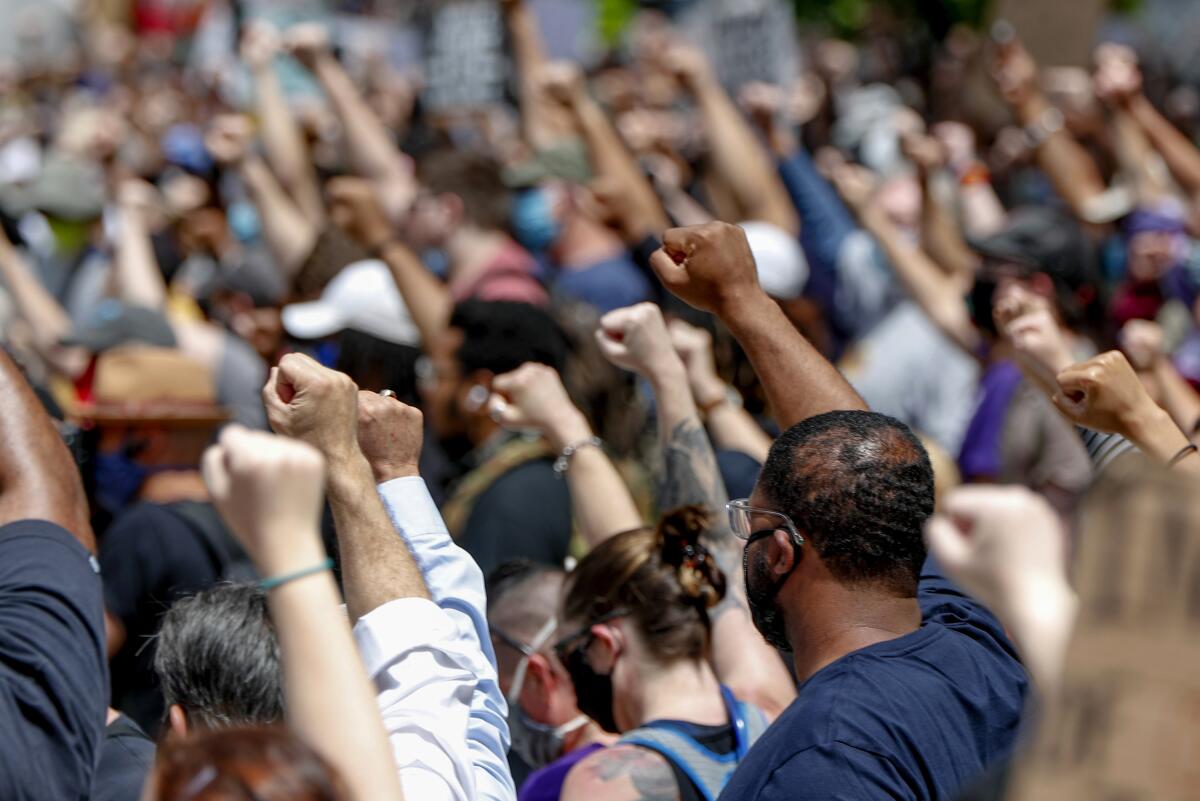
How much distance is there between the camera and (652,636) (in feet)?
10.3

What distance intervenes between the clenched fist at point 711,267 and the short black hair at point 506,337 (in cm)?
165

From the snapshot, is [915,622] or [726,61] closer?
[915,622]

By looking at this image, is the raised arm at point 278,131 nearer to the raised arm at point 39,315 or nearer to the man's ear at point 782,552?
the raised arm at point 39,315

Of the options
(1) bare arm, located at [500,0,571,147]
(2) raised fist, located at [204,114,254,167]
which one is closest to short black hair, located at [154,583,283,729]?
(2) raised fist, located at [204,114,254,167]

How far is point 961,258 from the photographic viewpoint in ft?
22.4

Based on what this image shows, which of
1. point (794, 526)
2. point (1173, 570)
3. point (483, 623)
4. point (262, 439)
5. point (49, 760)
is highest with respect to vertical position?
point (1173, 570)

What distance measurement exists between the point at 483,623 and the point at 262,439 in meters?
0.86

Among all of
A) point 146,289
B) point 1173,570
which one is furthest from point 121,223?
point 1173,570

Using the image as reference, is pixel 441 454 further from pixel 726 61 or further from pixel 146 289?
pixel 726 61

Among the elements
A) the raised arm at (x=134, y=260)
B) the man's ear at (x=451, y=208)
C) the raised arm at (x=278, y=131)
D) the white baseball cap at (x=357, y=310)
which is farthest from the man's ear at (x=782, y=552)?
the raised arm at (x=278, y=131)

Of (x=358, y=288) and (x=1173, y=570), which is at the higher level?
(x=1173, y=570)

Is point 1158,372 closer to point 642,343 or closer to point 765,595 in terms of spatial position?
point 642,343

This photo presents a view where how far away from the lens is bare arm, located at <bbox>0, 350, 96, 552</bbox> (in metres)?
2.72

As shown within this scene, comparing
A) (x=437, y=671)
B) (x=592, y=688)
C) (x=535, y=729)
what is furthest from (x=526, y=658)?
(x=437, y=671)
